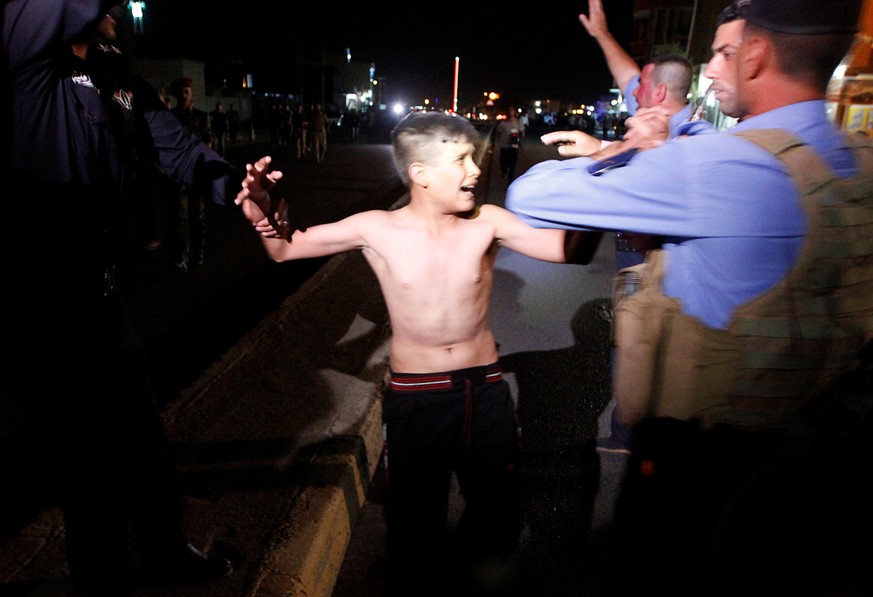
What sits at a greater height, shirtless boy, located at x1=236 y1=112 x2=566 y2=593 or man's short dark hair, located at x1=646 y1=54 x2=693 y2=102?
man's short dark hair, located at x1=646 y1=54 x2=693 y2=102

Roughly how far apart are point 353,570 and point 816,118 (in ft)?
7.74

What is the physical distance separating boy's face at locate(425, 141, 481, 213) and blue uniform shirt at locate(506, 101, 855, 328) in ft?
2.48

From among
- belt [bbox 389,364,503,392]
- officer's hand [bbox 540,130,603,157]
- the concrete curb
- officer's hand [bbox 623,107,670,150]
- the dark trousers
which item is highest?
officer's hand [bbox 623,107,670,150]

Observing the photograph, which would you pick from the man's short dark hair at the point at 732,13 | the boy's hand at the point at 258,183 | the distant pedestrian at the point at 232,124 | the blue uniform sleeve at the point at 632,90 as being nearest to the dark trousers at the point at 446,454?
the boy's hand at the point at 258,183

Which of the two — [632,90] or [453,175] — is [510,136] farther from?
[453,175]

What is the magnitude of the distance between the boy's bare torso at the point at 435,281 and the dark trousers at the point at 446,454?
87 mm

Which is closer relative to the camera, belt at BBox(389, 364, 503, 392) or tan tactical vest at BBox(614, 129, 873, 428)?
tan tactical vest at BBox(614, 129, 873, 428)

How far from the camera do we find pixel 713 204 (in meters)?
1.25

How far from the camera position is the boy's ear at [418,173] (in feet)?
6.93

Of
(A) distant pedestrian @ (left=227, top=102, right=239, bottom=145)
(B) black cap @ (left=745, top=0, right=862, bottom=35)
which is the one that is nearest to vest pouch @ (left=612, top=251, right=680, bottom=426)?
(B) black cap @ (left=745, top=0, right=862, bottom=35)

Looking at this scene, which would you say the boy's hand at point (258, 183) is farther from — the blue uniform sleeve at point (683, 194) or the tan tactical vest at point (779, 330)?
the tan tactical vest at point (779, 330)

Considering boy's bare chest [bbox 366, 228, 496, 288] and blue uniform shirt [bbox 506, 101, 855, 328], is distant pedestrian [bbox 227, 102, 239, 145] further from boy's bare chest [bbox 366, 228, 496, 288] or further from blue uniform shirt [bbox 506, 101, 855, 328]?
blue uniform shirt [bbox 506, 101, 855, 328]

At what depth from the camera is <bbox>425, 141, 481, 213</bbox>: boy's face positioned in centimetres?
209

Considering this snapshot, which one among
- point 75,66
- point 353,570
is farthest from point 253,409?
point 75,66
